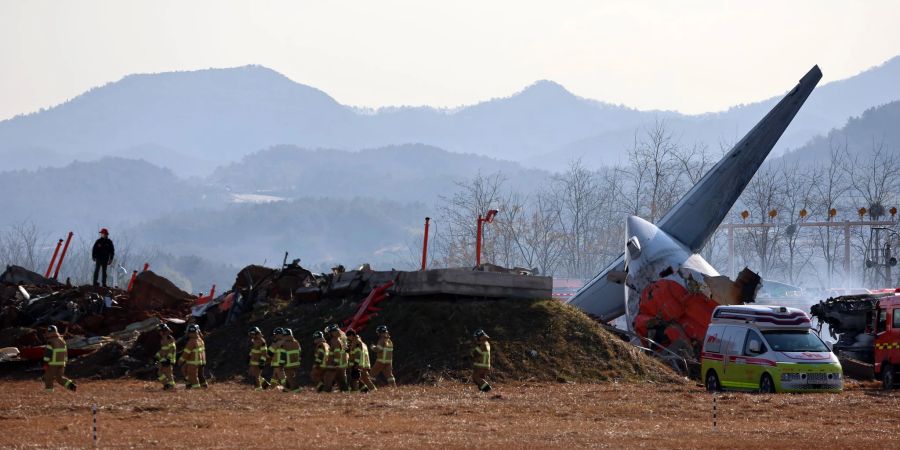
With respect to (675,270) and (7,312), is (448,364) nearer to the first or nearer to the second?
(675,270)

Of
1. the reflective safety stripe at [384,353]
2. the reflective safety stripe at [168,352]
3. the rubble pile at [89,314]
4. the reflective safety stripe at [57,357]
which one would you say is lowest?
the reflective safety stripe at [57,357]

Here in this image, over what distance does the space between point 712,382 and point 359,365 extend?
363 inches

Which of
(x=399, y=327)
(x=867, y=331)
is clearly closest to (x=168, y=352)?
(x=399, y=327)

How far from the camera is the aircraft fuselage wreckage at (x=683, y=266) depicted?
133 feet

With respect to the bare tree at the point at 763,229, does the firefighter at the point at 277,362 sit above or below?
below

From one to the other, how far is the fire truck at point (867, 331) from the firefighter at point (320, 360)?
14928 millimetres

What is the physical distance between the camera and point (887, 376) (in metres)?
33.7

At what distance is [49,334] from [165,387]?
315 cm

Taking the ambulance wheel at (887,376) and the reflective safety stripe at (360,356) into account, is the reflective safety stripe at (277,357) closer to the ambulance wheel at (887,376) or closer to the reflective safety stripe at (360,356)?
the reflective safety stripe at (360,356)

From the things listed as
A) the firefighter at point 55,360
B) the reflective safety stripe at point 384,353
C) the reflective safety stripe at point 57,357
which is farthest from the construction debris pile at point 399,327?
the reflective safety stripe at point 57,357

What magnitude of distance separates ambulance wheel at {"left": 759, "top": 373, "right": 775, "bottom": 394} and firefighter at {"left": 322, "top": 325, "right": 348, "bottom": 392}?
10129 mm

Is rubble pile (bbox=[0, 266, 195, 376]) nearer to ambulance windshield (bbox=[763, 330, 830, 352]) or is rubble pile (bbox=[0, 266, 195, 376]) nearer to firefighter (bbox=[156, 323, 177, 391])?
firefighter (bbox=[156, 323, 177, 391])

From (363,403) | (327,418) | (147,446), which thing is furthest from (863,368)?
(147,446)

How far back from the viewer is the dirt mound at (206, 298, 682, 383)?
34.4m
